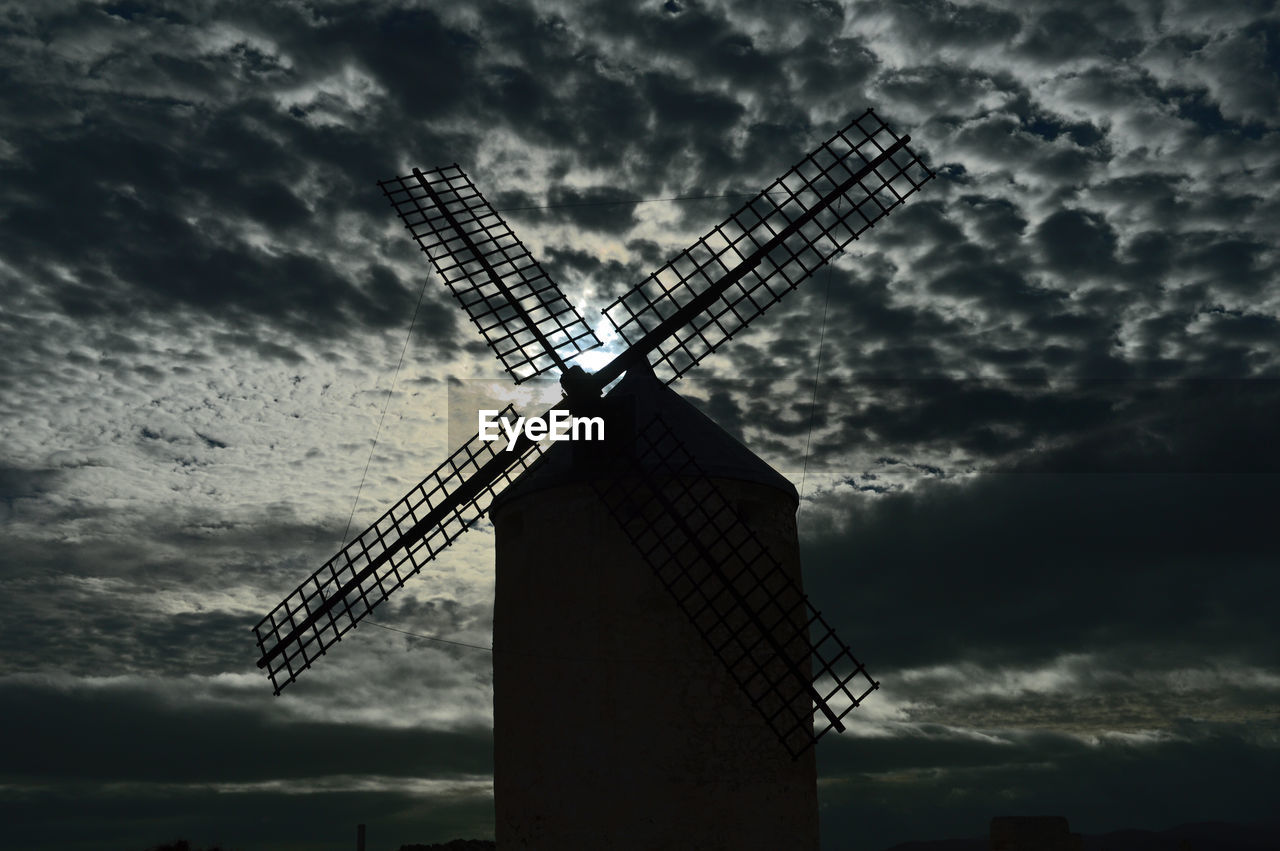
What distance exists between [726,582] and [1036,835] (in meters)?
4.53

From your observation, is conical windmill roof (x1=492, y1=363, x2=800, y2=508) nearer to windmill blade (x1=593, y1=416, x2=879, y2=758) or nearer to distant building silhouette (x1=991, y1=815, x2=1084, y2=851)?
windmill blade (x1=593, y1=416, x2=879, y2=758)

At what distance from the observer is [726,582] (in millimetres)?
10242

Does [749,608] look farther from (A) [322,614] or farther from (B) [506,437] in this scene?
(A) [322,614]

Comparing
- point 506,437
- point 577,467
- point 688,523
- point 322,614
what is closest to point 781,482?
point 688,523

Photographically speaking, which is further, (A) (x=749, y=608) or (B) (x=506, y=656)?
(B) (x=506, y=656)

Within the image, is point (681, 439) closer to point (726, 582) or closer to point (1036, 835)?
point (726, 582)

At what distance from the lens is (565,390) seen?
11367 millimetres

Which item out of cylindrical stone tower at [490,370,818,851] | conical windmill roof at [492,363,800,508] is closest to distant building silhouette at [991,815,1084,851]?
cylindrical stone tower at [490,370,818,851]

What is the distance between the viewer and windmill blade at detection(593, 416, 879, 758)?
33.4ft

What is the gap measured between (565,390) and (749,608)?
3.09 m

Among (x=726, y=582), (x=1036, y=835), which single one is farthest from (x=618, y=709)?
(x=1036, y=835)

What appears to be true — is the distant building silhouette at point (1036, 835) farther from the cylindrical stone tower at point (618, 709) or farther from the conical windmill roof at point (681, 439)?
the conical windmill roof at point (681, 439)

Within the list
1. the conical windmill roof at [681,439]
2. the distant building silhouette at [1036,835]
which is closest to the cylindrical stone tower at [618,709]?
the conical windmill roof at [681,439]

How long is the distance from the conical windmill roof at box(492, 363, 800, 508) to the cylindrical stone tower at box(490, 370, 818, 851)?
33 millimetres
